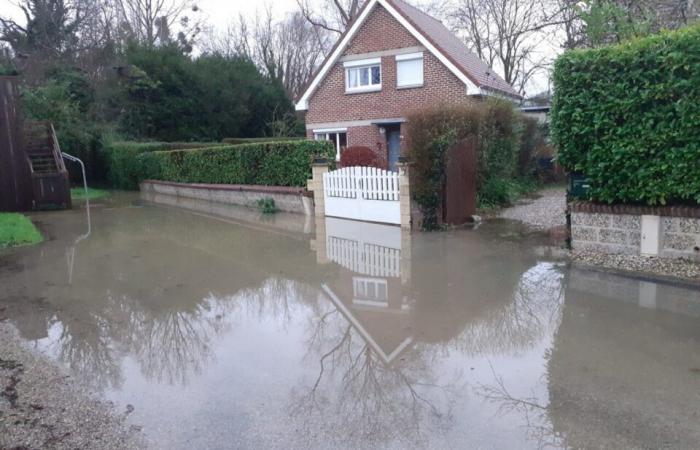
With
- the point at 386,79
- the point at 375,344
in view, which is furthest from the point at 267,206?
the point at 375,344

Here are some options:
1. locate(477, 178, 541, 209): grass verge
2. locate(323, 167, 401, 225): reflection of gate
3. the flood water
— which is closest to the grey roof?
locate(477, 178, 541, 209): grass verge

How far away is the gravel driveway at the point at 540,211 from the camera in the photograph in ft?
36.0

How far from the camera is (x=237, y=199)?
17609 mm

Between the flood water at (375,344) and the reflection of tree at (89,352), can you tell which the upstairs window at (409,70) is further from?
the reflection of tree at (89,352)

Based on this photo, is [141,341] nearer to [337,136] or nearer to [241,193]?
[241,193]

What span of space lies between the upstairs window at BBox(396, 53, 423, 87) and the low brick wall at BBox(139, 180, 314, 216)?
7609 millimetres

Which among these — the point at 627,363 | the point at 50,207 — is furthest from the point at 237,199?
the point at 627,363

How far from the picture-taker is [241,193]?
17.3 m

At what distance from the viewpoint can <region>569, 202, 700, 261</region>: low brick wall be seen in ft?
23.4

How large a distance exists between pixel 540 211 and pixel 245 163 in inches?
355

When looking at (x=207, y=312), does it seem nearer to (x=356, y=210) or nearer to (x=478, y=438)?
(x=478, y=438)

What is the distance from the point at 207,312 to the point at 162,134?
25914 mm

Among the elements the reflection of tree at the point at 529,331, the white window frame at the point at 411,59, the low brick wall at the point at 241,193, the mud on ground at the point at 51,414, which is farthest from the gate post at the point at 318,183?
the mud on ground at the point at 51,414

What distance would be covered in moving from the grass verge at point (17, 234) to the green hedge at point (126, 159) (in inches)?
493
